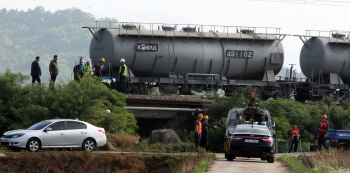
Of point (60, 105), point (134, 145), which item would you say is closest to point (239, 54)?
point (134, 145)

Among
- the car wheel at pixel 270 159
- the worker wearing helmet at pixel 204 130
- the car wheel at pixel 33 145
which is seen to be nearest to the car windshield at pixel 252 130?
the car wheel at pixel 270 159

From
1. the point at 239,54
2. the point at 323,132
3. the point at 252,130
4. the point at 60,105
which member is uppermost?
the point at 239,54

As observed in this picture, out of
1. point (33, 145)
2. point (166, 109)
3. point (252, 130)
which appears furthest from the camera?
point (166, 109)

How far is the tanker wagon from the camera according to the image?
1183 inches

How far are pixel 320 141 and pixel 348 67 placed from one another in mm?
15649

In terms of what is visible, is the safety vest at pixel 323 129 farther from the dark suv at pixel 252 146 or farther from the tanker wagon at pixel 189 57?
the tanker wagon at pixel 189 57

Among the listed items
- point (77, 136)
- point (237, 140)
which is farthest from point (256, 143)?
point (77, 136)

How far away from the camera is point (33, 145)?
17219mm

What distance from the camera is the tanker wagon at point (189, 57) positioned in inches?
1183

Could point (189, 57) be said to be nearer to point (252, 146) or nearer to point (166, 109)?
point (166, 109)

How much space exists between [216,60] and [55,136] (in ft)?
52.4

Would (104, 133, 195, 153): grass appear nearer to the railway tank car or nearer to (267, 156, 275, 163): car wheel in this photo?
(267, 156, 275, 163): car wheel

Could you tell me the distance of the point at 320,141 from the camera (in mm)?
20672

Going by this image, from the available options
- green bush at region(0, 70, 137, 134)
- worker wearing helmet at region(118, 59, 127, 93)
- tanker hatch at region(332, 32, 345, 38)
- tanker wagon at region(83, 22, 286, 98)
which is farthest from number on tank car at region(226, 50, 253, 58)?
green bush at region(0, 70, 137, 134)
